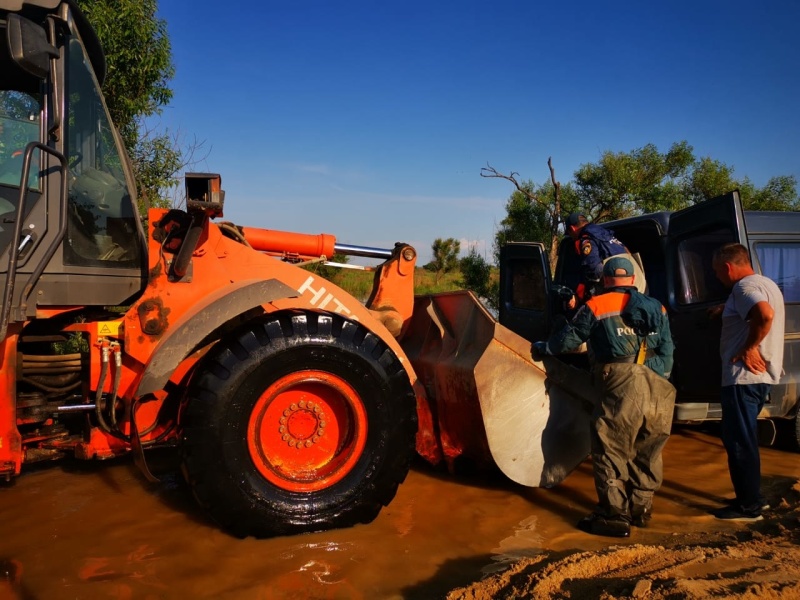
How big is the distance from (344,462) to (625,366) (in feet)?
5.76

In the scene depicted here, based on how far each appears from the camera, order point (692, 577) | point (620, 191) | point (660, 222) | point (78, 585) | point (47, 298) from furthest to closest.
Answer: point (620, 191) → point (660, 222) → point (47, 298) → point (78, 585) → point (692, 577)

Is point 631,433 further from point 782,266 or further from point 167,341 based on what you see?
point 167,341

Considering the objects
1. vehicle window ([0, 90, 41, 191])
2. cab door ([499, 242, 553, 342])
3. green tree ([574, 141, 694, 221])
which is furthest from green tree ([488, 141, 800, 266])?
vehicle window ([0, 90, 41, 191])

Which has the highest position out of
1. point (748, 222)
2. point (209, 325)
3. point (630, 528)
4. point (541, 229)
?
point (541, 229)

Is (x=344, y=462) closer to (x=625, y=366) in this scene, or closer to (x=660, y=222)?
(x=625, y=366)

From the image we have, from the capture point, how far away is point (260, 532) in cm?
312

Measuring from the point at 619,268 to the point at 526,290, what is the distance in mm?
2557

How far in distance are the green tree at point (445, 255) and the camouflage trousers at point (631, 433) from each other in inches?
981

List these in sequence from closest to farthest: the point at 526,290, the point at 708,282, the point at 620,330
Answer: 1. the point at 620,330
2. the point at 708,282
3. the point at 526,290

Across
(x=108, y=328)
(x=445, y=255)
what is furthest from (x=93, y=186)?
(x=445, y=255)

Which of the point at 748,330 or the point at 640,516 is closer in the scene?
the point at 640,516

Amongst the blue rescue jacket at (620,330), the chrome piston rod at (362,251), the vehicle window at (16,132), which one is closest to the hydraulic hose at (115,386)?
the vehicle window at (16,132)

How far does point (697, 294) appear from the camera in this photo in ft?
16.0

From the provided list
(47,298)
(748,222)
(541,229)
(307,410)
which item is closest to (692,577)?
(307,410)
